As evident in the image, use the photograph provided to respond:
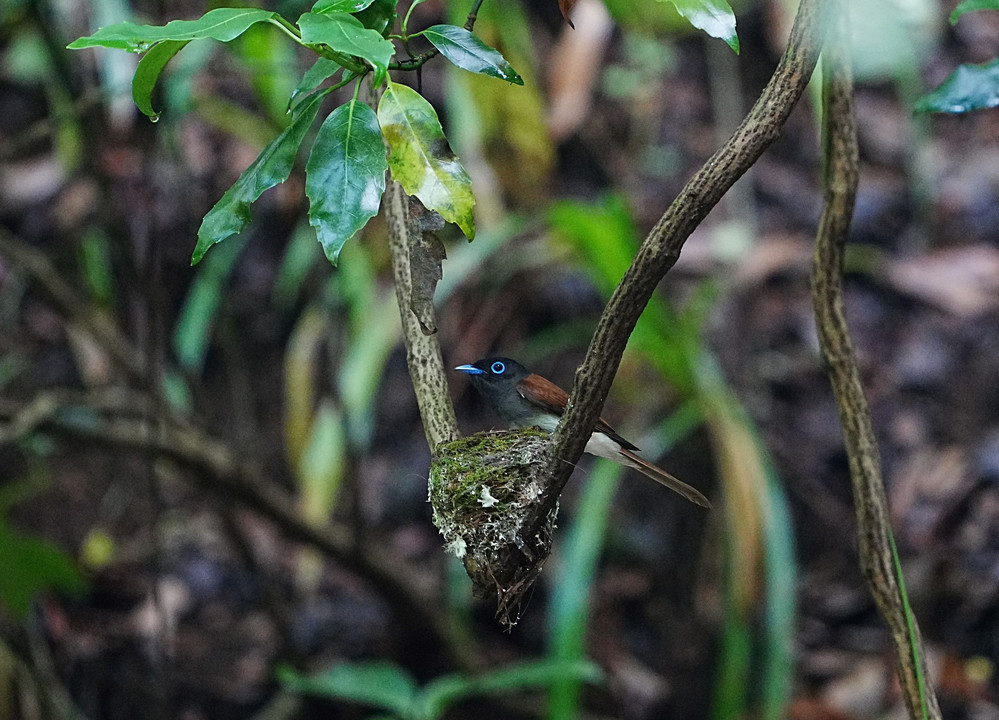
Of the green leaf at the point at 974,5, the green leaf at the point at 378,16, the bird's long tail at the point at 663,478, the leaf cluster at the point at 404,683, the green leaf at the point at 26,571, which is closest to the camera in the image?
the green leaf at the point at 378,16

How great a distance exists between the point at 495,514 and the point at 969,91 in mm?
1021

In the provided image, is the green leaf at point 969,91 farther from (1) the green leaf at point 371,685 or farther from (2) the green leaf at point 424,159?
(1) the green leaf at point 371,685

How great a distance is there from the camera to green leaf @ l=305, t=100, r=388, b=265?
1.13 metres

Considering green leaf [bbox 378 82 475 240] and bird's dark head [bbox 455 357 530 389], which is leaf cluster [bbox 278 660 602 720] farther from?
green leaf [bbox 378 82 475 240]

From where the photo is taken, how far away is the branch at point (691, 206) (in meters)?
1.16

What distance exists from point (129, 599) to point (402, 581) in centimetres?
157

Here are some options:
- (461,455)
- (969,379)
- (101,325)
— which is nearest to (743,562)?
(969,379)

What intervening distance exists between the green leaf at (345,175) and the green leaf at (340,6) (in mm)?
115

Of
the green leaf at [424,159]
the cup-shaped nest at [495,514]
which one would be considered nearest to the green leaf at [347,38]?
the green leaf at [424,159]

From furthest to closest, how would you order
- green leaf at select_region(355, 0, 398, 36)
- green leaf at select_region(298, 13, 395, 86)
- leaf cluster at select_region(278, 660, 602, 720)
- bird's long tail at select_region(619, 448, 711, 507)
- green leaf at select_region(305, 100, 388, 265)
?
leaf cluster at select_region(278, 660, 602, 720), bird's long tail at select_region(619, 448, 711, 507), green leaf at select_region(355, 0, 398, 36), green leaf at select_region(305, 100, 388, 265), green leaf at select_region(298, 13, 395, 86)

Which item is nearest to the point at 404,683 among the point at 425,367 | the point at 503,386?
the point at 503,386

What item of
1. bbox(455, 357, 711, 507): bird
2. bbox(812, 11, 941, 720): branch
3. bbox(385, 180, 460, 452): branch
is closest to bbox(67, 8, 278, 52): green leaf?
bbox(385, 180, 460, 452): branch

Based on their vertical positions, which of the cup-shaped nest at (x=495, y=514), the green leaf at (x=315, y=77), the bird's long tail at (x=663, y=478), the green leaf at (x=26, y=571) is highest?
the green leaf at (x=315, y=77)

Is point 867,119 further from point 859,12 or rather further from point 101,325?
point 101,325
